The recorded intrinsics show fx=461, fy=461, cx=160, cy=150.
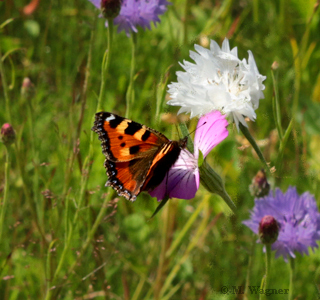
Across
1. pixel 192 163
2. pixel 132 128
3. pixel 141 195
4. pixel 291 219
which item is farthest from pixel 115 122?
pixel 141 195

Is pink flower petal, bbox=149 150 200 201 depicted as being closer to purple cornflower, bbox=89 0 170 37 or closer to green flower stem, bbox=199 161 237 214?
green flower stem, bbox=199 161 237 214

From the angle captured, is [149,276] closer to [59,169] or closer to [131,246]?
[131,246]

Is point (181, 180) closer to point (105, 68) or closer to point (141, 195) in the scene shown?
point (105, 68)

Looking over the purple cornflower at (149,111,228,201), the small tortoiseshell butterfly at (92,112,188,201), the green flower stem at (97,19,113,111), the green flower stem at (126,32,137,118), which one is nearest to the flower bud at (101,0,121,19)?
the green flower stem at (97,19,113,111)

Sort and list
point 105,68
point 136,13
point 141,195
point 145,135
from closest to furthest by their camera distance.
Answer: point 145,135, point 105,68, point 136,13, point 141,195

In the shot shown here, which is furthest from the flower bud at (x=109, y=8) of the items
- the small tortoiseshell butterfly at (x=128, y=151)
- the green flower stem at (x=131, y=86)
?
the small tortoiseshell butterfly at (x=128, y=151)

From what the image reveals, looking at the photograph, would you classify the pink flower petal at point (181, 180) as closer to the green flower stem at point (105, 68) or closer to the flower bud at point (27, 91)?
the green flower stem at point (105, 68)

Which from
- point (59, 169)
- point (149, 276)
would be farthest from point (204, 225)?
point (59, 169)
